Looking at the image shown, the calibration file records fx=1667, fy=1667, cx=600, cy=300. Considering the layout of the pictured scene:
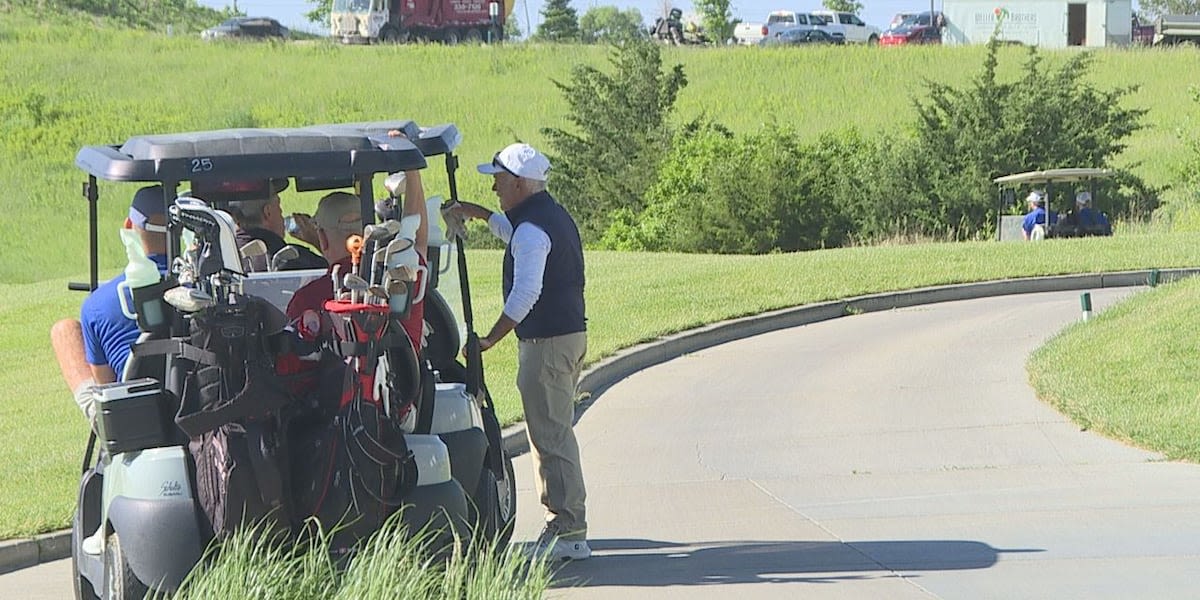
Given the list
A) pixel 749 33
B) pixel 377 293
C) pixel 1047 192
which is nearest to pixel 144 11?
pixel 749 33

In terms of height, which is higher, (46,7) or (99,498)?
(46,7)

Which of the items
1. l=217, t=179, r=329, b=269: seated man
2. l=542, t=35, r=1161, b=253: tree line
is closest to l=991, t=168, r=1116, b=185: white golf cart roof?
l=542, t=35, r=1161, b=253: tree line

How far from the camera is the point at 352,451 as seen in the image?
19.3ft

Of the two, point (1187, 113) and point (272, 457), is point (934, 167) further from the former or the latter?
point (272, 457)

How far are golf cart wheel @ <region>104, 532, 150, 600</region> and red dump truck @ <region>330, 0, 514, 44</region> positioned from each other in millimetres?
64620

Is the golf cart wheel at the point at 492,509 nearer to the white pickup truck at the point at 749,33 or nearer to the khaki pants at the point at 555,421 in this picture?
the khaki pants at the point at 555,421

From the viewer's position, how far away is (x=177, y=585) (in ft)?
18.9

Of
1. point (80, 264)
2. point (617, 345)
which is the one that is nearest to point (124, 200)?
point (80, 264)

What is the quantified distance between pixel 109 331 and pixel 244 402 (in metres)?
0.96

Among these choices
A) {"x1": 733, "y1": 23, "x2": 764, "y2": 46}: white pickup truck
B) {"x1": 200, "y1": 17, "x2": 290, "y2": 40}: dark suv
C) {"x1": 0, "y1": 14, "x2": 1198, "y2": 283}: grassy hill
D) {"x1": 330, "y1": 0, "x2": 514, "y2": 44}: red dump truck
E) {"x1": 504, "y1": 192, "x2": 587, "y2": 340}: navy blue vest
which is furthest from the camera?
{"x1": 733, "y1": 23, "x2": 764, "y2": 46}: white pickup truck

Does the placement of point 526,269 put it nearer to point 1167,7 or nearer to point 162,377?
point 162,377

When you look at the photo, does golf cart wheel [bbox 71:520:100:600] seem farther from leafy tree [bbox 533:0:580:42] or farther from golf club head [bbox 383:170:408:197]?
leafy tree [bbox 533:0:580:42]

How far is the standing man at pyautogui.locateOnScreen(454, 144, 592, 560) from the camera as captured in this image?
7.72 metres

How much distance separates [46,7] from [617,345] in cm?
7402
